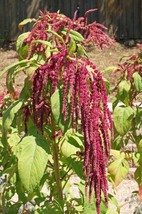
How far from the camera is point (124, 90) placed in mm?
3166

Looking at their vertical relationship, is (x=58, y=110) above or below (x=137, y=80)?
above

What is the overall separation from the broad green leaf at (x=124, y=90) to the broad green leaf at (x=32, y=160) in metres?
1.03

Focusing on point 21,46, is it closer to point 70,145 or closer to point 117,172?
point 70,145

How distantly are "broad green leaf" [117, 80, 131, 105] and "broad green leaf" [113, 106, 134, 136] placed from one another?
0.22 ft

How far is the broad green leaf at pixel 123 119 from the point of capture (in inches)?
121

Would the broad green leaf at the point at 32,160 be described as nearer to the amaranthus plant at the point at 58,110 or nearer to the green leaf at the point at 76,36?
the amaranthus plant at the point at 58,110

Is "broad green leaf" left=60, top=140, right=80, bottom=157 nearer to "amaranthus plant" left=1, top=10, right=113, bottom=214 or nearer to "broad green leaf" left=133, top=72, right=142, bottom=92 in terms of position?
"amaranthus plant" left=1, top=10, right=113, bottom=214

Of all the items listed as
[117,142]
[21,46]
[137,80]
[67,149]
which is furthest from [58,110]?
[117,142]

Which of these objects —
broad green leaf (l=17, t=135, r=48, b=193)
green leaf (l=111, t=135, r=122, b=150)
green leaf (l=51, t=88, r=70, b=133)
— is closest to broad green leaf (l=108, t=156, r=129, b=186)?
green leaf (l=111, t=135, r=122, b=150)

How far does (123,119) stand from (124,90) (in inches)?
7.0

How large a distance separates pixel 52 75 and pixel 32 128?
311mm

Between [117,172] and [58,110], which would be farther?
[117,172]

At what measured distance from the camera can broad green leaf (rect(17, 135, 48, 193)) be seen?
213 cm

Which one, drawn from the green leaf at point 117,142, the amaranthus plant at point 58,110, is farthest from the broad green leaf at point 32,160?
the green leaf at point 117,142
